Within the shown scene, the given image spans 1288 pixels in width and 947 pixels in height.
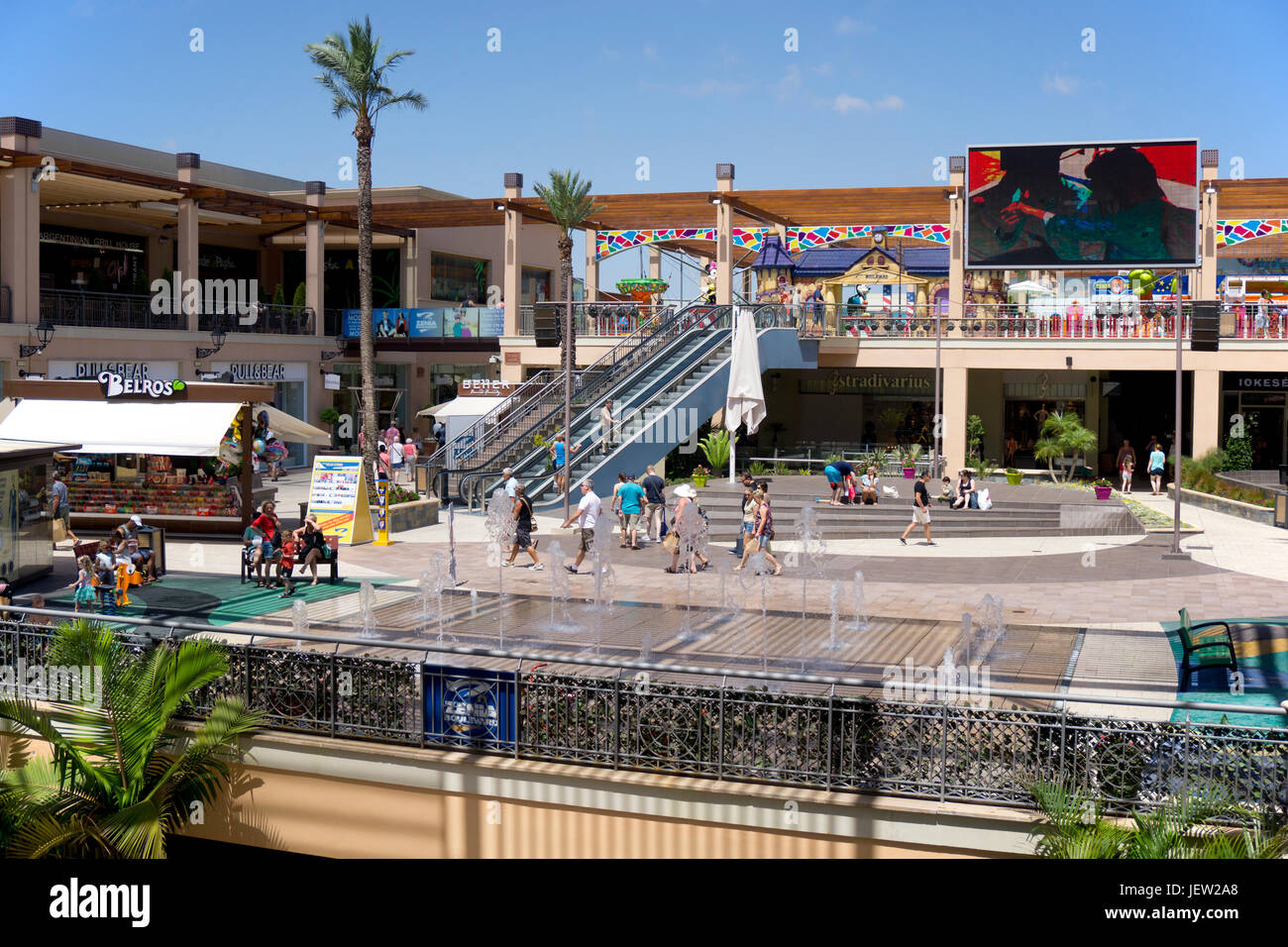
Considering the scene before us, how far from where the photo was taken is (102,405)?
24.2 meters

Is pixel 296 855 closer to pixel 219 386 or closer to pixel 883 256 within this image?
pixel 219 386

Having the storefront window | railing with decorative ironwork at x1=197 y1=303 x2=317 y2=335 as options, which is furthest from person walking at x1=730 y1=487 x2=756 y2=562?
the storefront window

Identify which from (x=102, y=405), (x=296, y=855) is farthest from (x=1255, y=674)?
(x=102, y=405)

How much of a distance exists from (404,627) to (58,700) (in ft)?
15.7

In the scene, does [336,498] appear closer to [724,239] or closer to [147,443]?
[147,443]

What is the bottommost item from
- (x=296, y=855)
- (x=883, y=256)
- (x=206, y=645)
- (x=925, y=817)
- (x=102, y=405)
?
(x=296, y=855)

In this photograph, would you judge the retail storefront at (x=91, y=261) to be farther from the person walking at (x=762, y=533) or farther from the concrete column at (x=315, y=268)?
the person walking at (x=762, y=533)

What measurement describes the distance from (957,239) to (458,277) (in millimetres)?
21018

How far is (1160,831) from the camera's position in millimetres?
8391

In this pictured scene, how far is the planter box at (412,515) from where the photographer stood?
2557 cm

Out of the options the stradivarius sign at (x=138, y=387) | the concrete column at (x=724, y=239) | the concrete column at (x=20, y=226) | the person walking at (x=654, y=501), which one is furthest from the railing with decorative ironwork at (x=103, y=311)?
the person walking at (x=654, y=501)

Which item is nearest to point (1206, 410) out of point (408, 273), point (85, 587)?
point (408, 273)

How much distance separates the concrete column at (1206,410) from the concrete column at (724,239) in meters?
13.1
